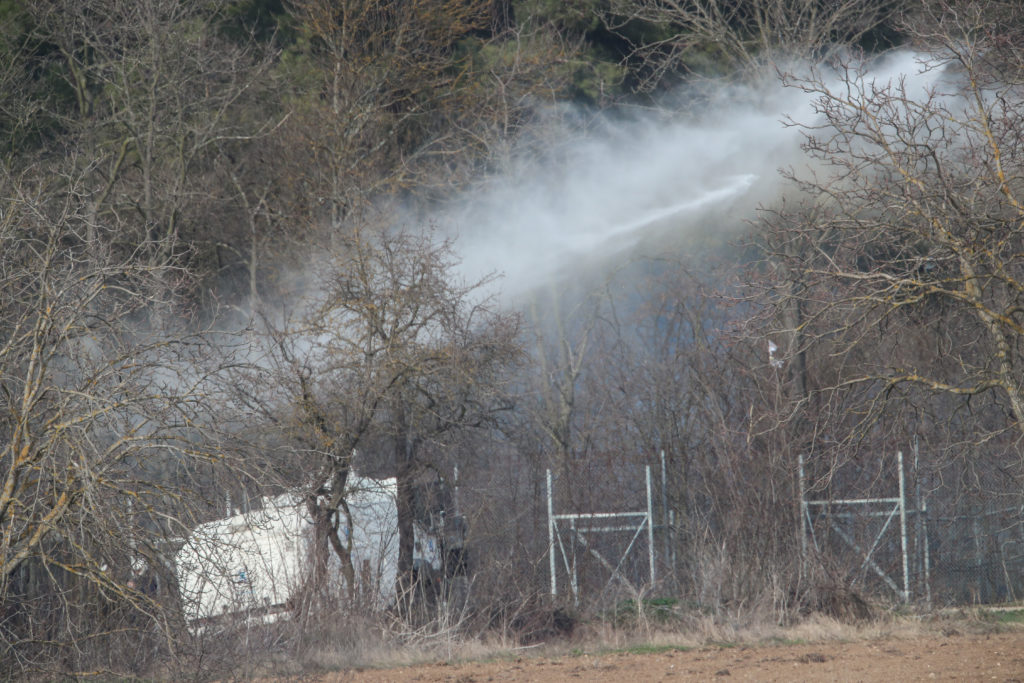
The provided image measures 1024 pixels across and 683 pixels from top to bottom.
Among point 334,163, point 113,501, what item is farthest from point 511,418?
point 113,501

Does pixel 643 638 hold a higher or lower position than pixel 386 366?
lower

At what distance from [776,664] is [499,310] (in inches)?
281

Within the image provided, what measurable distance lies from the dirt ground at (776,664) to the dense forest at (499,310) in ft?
3.45

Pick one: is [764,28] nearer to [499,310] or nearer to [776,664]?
[499,310]

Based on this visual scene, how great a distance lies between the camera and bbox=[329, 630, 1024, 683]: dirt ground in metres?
9.83

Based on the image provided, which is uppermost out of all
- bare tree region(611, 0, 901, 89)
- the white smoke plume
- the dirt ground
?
bare tree region(611, 0, 901, 89)

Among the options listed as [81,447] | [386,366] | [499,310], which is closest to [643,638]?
[386,366]

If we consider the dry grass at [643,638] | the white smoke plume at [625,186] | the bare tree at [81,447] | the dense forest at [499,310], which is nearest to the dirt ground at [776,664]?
the dry grass at [643,638]

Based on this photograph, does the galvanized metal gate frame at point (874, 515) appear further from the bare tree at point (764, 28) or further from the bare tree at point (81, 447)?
the bare tree at point (81, 447)

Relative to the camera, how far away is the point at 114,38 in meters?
18.3

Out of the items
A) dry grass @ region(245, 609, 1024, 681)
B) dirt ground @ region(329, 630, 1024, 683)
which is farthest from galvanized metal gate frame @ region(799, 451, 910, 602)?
dirt ground @ region(329, 630, 1024, 683)

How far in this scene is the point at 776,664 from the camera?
10.6 m

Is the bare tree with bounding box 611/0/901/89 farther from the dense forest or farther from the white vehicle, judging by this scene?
the white vehicle

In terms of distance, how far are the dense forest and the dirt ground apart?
3.45ft
